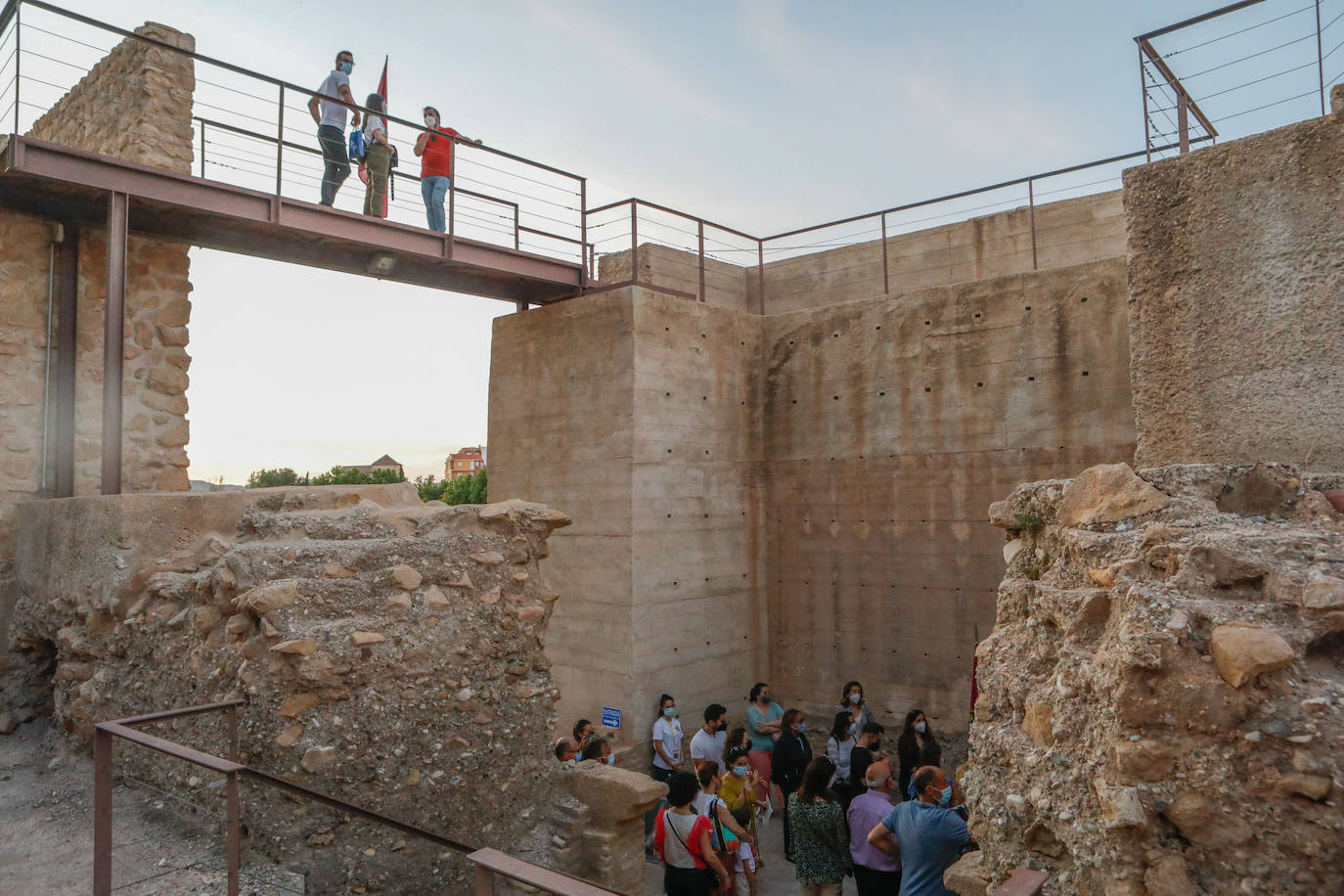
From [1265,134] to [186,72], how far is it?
921cm

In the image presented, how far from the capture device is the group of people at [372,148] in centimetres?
900

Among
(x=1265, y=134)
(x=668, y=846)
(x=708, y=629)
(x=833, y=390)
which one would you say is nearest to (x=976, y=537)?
(x=833, y=390)

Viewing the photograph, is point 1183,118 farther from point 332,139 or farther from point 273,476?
point 273,476

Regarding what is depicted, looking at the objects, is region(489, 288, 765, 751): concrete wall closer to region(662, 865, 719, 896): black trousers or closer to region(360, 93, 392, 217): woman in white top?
region(360, 93, 392, 217): woman in white top

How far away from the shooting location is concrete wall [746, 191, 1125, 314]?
39.7ft

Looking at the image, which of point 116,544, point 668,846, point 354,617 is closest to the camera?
point 354,617

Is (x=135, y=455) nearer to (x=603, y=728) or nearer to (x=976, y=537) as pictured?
(x=603, y=728)

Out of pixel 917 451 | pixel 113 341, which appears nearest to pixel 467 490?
pixel 917 451

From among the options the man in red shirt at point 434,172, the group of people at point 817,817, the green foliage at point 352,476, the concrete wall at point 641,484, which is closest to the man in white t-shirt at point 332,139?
the man in red shirt at point 434,172

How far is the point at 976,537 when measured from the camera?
9625 mm

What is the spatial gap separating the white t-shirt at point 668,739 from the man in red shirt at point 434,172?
19.5ft

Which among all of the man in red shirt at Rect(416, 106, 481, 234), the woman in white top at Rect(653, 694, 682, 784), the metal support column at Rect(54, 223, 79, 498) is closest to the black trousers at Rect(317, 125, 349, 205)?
the man in red shirt at Rect(416, 106, 481, 234)

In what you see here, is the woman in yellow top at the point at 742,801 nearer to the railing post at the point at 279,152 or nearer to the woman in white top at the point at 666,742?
the woman in white top at the point at 666,742

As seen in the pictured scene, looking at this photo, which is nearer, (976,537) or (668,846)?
(668,846)
